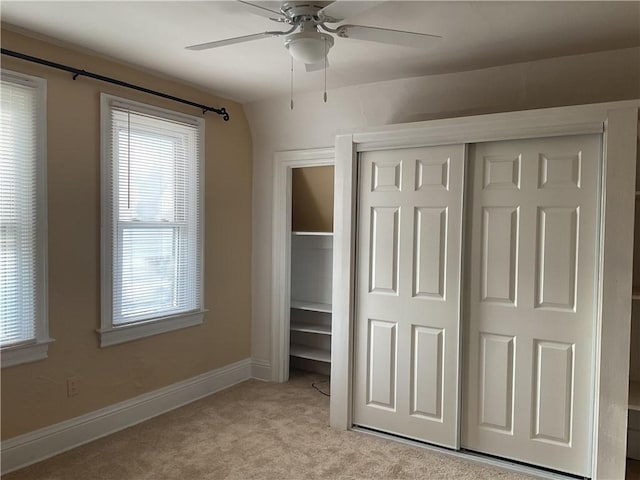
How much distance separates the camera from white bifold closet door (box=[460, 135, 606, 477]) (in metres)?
2.66

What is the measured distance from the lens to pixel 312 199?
15.4 ft

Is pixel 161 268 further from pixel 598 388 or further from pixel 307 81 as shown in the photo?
pixel 598 388

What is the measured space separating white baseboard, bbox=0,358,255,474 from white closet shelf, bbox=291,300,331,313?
72 cm

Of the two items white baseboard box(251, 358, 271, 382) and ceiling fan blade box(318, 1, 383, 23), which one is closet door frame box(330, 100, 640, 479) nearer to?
ceiling fan blade box(318, 1, 383, 23)

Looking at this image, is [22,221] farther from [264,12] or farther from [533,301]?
[533,301]

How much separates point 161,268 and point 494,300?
91.2 inches

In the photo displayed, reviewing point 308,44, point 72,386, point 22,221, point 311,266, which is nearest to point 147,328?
point 72,386

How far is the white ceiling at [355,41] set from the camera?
7.82 feet

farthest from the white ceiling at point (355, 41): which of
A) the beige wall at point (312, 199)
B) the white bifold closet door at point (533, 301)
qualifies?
the beige wall at point (312, 199)

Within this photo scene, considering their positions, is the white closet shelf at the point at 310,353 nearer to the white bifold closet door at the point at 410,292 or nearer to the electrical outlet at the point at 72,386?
the white bifold closet door at the point at 410,292

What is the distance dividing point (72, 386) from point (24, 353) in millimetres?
405

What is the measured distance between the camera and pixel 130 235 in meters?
3.33

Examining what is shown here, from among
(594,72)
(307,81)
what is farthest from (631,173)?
(307,81)

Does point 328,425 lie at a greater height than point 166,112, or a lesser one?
lesser
